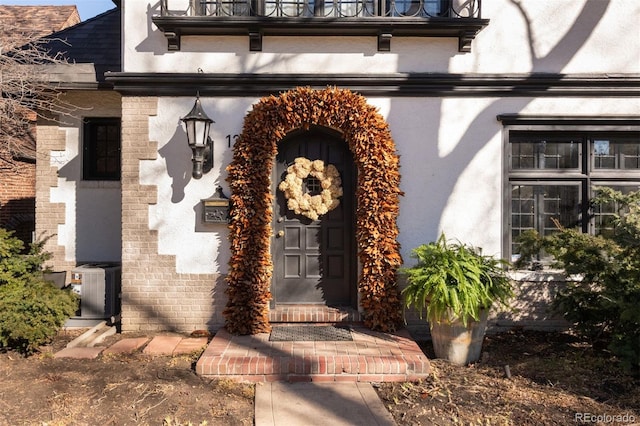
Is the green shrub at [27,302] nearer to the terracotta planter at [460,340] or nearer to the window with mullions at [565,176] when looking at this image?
the terracotta planter at [460,340]

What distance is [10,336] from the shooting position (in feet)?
14.7

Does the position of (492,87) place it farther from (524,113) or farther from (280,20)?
(280,20)

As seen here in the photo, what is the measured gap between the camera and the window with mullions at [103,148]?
21.6 ft

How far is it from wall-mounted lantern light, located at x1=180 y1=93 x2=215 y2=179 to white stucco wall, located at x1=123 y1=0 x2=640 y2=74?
737mm

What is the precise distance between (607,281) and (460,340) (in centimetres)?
159

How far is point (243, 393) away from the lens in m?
3.98

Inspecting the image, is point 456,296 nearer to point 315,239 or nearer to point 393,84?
point 315,239

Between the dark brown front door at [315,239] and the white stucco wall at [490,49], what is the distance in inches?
41.5

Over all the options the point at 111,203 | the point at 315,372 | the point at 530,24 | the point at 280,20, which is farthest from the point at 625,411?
the point at 111,203

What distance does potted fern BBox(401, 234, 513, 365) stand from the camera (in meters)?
4.49

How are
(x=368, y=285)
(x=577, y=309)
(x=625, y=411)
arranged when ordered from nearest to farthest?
(x=625, y=411), (x=577, y=309), (x=368, y=285)

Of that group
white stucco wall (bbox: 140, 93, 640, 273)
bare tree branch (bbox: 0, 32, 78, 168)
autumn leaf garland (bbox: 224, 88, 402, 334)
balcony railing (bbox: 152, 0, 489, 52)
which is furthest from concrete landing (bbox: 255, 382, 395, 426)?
bare tree branch (bbox: 0, 32, 78, 168)

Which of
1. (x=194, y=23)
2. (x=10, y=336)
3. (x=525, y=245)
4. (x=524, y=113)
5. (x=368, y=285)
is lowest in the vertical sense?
(x=10, y=336)

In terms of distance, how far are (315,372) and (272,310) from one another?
1.51 metres
